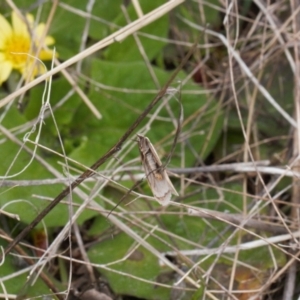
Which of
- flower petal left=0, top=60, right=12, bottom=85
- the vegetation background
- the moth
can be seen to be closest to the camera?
the moth

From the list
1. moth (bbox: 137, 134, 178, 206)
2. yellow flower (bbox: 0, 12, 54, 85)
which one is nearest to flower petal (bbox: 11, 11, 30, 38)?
yellow flower (bbox: 0, 12, 54, 85)

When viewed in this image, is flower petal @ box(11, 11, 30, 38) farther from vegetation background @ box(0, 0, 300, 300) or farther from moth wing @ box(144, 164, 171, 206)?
moth wing @ box(144, 164, 171, 206)

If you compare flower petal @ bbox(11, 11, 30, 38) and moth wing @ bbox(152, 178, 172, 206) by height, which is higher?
flower petal @ bbox(11, 11, 30, 38)

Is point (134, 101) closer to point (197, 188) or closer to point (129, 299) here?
point (197, 188)

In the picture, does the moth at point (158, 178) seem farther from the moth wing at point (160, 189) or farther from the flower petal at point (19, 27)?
the flower petal at point (19, 27)

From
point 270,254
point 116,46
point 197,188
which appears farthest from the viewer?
point 116,46

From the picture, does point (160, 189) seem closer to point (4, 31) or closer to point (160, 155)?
point (160, 155)

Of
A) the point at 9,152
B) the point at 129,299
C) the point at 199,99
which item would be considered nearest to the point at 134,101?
the point at 199,99
